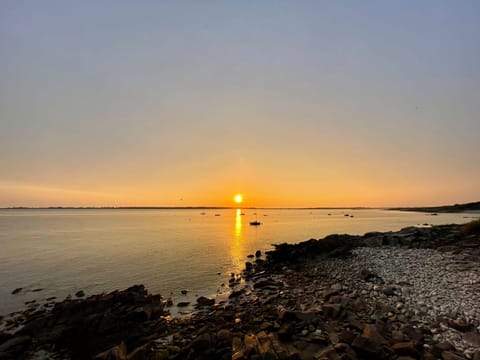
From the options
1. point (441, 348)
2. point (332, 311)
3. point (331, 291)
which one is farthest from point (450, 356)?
point (331, 291)

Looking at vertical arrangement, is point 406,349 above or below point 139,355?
above

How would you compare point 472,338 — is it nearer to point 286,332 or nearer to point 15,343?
A: point 286,332

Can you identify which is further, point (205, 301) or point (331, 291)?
point (205, 301)

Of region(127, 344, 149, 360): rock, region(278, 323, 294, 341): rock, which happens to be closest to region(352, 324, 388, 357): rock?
region(278, 323, 294, 341): rock

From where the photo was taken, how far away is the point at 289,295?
45.4 ft

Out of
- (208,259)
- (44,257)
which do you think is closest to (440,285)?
(208,259)

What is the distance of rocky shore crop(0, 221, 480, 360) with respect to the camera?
312 inches

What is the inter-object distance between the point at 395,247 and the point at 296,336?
1763 centimetres

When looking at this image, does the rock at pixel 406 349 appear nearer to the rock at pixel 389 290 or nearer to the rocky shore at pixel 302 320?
the rocky shore at pixel 302 320

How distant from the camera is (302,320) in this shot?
950cm

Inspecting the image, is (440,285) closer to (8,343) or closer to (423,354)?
(423,354)

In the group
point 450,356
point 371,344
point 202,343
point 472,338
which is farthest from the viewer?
point 202,343

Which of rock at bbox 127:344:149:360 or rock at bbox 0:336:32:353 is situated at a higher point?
rock at bbox 127:344:149:360

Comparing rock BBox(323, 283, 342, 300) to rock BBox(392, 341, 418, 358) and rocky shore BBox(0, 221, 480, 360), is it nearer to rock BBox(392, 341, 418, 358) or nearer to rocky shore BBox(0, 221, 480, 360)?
rocky shore BBox(0, 221, 480, 360)
